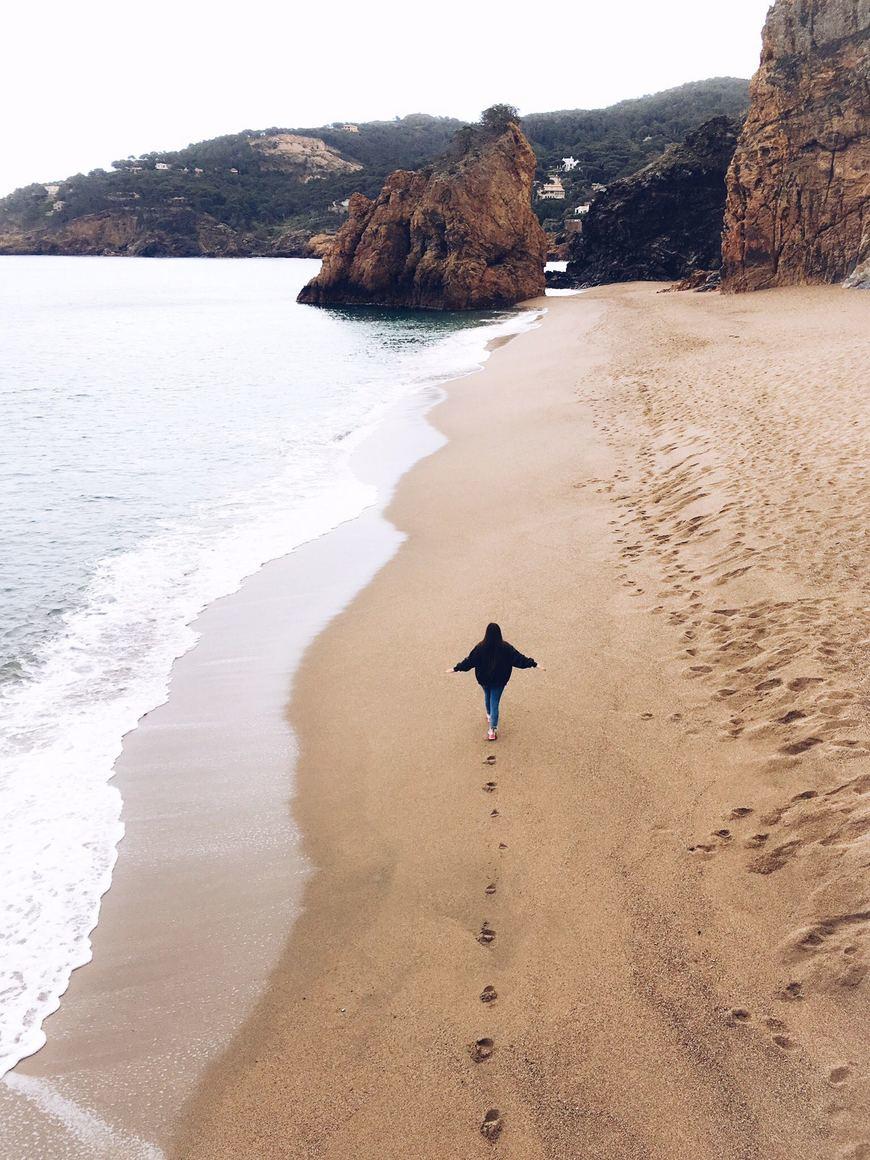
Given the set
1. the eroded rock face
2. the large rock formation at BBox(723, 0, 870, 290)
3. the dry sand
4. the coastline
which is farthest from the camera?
the eroded rock face

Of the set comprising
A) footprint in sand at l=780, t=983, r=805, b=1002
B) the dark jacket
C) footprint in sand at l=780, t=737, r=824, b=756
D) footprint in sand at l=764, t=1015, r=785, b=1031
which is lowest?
footprint in sand at l=764, t=1015, r=785, b=1031

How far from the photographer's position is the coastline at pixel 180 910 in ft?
14.4

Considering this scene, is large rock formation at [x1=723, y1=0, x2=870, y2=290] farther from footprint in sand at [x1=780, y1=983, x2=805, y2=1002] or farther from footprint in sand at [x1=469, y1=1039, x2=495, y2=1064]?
footprint in sand at [x1=469, y1=1039, x2=495, y2=1064]

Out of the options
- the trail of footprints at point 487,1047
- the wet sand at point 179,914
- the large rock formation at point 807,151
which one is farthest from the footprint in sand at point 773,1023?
the large rock formation at point 807,151

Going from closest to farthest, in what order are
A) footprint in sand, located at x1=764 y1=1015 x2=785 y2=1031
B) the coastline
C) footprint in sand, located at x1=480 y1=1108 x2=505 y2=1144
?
footprint in sand, located at x1=480 y1=1108 x2=505 y2=1144 → footprint in sand, located at x1=764 y1=1015 x2=785 y2=1031 → the coastline

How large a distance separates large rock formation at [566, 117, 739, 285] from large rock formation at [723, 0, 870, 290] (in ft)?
70.6

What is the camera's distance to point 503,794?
6539 millimetres

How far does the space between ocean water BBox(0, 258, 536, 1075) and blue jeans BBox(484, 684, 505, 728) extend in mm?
Result: 3543

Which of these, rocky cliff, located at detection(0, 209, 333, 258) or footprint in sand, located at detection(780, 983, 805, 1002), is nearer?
footprint in sand, located at detection(780, 983, 805, 1002)

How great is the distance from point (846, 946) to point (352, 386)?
27.4 m

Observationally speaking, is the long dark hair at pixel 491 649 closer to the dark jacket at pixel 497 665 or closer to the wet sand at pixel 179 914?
the dark jacket at pixel 497 665

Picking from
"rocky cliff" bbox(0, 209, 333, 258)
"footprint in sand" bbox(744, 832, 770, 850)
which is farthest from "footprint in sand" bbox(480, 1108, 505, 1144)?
"rocky cliff" bbox(0, 209, 333, 258)

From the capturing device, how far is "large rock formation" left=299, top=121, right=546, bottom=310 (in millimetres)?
56625

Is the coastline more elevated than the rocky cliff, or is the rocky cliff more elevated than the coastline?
the rocky cliff
